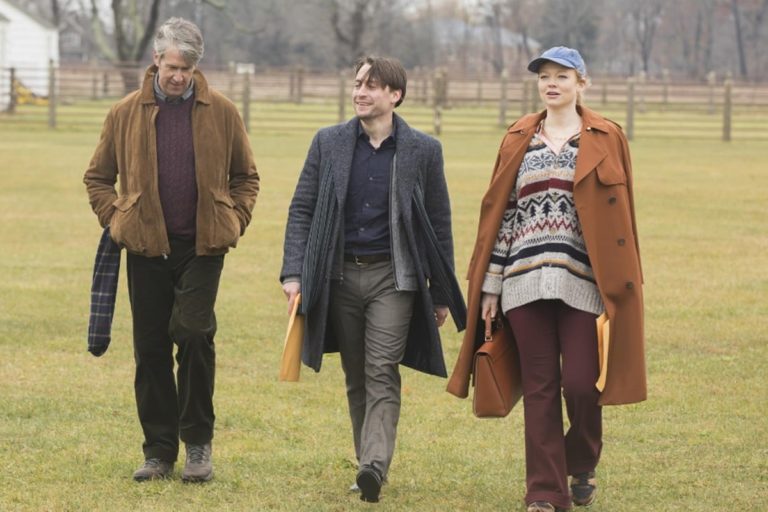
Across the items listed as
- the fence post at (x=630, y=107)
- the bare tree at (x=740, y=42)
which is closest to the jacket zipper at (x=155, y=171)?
the fence post at (x=630, y=107)

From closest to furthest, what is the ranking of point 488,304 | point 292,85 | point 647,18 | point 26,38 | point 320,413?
point 488,304
point 320,413
point 292,85
point 26,38
point 647,18

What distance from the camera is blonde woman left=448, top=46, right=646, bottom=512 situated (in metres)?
5.75

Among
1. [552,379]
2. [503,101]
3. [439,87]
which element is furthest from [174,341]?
[503,101]

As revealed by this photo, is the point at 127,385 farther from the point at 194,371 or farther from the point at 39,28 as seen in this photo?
the point at 39,28

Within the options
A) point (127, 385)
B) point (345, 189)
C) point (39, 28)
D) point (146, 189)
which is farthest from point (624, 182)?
point (39, 28)

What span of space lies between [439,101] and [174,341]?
34.5 metres

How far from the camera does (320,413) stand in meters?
8.34

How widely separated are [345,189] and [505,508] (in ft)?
4.63

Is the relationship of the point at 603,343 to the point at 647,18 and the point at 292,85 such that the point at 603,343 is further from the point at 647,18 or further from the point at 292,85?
the point at 647,18

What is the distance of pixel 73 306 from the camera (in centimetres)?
1212

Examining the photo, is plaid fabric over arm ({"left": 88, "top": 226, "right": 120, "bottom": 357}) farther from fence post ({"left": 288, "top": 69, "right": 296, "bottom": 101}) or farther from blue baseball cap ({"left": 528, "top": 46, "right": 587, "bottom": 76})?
fence post ({"left": 288, "top": 69, "right": 296, "bottom": 101})

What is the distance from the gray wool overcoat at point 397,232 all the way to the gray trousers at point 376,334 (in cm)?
7

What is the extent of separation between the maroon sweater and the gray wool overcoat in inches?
16.6

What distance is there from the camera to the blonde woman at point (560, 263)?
5754 millimetres
